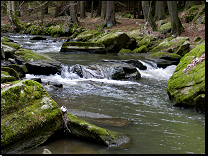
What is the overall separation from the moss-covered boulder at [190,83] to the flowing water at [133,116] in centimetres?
25

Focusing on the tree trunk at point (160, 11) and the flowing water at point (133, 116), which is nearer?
the flowing water at point (133, 116)

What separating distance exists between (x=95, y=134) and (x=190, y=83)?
3999 millimetres

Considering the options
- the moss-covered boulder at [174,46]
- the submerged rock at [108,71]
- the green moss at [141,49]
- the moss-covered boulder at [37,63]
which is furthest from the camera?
the green moss at [141,49]

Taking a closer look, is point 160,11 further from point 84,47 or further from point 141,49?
point 84,47

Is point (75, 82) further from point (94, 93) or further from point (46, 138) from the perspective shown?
point (46, 138)

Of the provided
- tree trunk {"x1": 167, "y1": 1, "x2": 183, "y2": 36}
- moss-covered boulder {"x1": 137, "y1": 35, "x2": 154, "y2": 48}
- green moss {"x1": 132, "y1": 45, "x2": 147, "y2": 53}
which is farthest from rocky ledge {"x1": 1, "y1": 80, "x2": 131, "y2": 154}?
tree trunk {"x1": 167, "y1": 1, "x2": 183, "y2": 36}

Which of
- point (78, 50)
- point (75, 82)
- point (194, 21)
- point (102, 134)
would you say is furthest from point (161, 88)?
point (194, 21)

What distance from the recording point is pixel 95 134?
3.87 meters

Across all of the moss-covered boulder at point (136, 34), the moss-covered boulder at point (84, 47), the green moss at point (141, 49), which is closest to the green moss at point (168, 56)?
the green moss at point (141, 49)

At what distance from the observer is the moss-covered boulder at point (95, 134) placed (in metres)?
3.84

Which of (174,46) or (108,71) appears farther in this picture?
(174,46)

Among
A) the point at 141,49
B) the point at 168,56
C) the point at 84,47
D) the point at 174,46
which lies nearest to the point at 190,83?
the point at 168,56

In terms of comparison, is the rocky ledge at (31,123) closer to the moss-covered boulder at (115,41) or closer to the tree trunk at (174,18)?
the moss-covered boulder at (115,41)

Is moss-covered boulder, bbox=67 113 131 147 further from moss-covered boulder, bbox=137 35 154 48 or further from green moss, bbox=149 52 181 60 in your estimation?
moss-covered boulder, bbox=137 35 154 48
